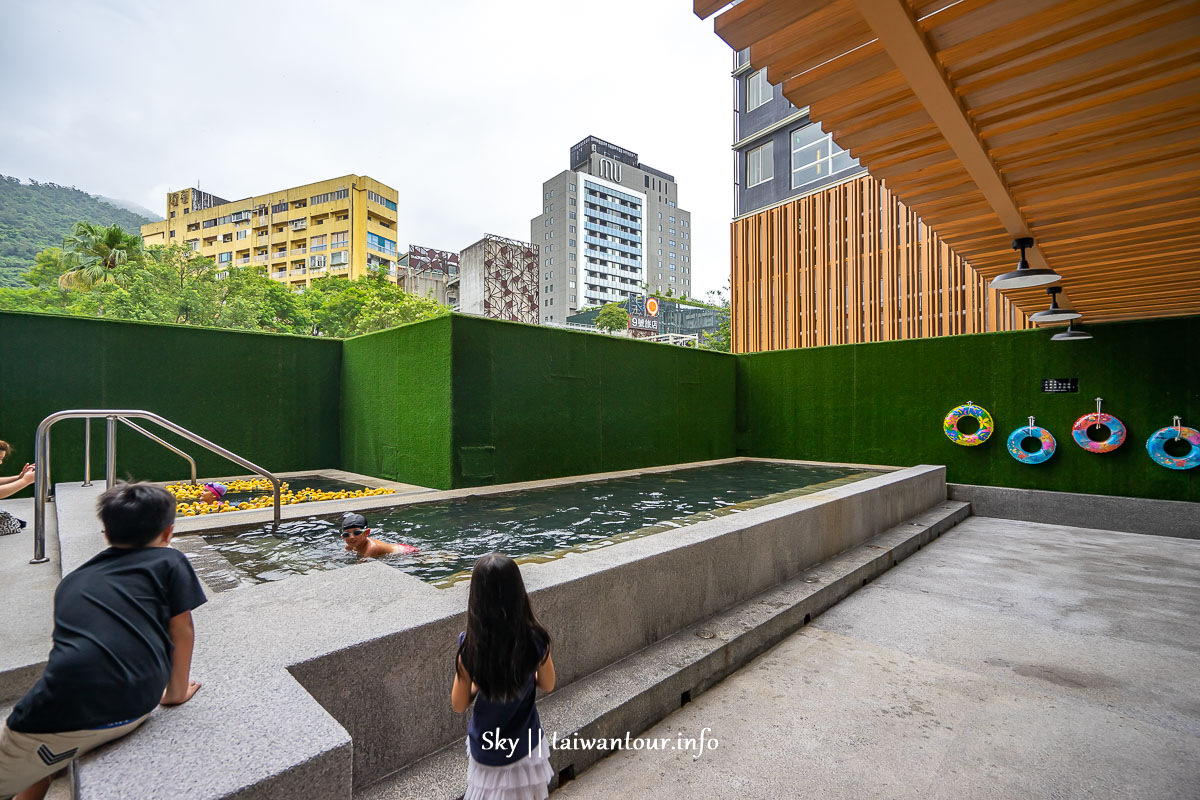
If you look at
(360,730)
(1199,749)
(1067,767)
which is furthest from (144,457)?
(1199,749)

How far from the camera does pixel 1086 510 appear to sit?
721 cm

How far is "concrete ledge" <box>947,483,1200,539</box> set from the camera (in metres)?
6.63

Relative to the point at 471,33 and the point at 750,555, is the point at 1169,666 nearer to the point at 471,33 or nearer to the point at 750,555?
the point at 750,555

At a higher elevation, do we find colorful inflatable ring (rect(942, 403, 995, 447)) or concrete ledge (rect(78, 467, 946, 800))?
colorful inflatable ring (rect(942, 403, 995, 447))

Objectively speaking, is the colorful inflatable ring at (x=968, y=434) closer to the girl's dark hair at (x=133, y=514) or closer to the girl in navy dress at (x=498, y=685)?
the girl in navy dress at (x=498, y=685)

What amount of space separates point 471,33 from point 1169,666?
195 feet

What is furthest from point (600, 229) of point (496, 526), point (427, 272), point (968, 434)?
point (496, 526)

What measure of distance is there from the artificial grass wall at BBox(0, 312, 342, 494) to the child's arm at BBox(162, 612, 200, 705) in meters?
6.48

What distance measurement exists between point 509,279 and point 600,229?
123 ft

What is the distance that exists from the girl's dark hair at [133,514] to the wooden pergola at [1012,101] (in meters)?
2.41

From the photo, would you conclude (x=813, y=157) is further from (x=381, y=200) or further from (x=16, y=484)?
(x=381, y=200)

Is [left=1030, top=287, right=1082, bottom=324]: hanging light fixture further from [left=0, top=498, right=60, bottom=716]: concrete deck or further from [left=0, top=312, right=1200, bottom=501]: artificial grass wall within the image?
[left=0, top=498, right=60, bottom=716]: concrete deck

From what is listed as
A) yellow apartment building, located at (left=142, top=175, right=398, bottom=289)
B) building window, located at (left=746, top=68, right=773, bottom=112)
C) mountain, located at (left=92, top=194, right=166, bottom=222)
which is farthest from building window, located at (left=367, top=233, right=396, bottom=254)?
building window, located at (left=746, top=68, right=773, bottom=112)

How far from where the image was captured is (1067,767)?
2139 millimetres
